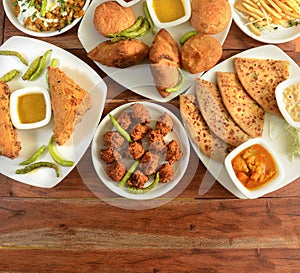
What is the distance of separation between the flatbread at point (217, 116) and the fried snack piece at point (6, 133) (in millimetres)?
1145

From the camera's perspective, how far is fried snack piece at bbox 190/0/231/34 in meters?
3.13

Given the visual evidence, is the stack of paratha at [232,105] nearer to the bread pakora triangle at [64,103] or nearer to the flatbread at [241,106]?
the flatbread at [241,106]

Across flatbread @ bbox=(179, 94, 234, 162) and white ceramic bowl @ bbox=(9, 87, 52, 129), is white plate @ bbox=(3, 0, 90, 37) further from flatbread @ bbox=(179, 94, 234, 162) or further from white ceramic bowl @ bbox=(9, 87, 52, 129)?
flatbread @ bbox=(179, 94, 234, 162)

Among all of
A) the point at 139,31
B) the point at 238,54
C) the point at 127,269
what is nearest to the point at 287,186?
the point at 238,54

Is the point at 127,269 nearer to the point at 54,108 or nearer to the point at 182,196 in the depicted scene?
the point at 182,196

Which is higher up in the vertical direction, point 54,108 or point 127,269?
point 54,108

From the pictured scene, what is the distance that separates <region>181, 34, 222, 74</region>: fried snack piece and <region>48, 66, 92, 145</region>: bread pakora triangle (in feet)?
2.14

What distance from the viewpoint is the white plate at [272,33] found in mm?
3236

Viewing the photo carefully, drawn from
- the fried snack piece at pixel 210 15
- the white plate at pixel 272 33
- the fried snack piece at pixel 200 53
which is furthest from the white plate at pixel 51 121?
the white plate at pixel 272 33

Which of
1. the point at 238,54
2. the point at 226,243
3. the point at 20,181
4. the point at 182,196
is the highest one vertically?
the point at 238,54

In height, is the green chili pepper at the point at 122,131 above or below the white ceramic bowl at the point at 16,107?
below

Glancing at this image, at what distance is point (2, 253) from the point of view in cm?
308

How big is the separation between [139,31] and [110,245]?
52.6 inches

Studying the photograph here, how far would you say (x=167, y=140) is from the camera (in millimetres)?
3102
